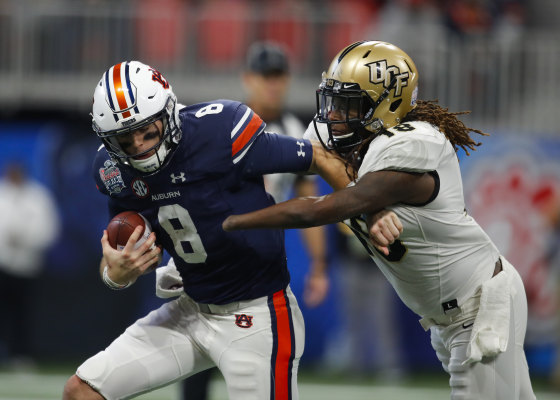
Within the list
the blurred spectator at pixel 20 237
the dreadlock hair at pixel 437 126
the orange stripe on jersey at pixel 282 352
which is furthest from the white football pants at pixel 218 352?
the blurred spectator at pixel 20 237

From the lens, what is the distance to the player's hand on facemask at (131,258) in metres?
3.33

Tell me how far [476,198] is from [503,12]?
2.48 meters

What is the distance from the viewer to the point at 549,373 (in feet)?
24.4

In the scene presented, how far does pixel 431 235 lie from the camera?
329 cm

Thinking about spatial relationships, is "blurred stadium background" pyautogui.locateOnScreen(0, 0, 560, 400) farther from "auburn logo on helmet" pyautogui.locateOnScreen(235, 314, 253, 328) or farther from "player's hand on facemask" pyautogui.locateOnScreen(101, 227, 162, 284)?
"player's hand on facemask" pyautogui.locateOnScreen(101, 227, 162, 284)

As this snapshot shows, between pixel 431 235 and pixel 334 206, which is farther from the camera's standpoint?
pixel 431 235

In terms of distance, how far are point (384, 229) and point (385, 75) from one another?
2.13 feet

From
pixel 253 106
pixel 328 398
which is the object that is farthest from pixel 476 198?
pixel 253 106

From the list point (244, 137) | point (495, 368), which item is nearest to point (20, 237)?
point (244, 137)

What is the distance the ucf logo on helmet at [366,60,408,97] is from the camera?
11.0 feet

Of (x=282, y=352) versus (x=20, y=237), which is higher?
(x=282, y=352)

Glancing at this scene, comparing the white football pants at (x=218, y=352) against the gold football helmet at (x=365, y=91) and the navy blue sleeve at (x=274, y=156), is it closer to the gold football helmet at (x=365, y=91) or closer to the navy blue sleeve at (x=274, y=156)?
the navy blue sleeve at (x=274, y=156)

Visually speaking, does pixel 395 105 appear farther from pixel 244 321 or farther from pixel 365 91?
pixel 244 321

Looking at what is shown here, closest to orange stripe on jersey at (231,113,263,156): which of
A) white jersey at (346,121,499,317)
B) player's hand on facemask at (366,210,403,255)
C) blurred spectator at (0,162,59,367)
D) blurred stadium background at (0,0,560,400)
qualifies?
white jersey at (346,121,499,317)
